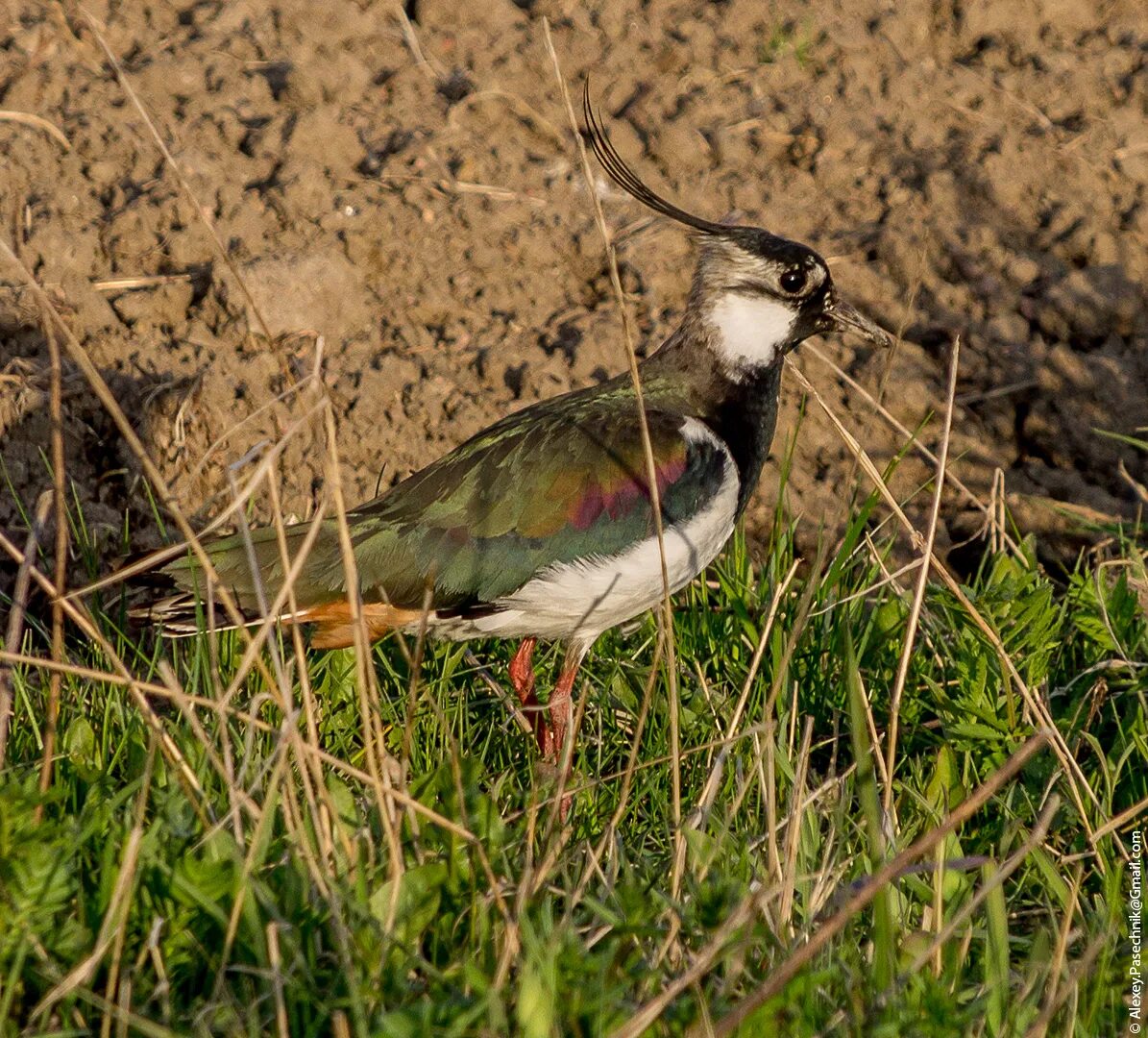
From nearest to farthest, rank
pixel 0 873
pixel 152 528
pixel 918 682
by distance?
1. pixel 0 873
2. pixel 918 682
3. pixel 152 528

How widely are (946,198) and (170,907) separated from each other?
436 cm

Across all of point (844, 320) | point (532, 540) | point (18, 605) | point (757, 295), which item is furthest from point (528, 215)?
point (18, 605)

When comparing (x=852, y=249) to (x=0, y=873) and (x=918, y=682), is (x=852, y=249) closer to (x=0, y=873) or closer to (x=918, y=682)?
(x=918, y=682)

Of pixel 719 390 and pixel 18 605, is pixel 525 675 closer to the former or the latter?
pixel 719 390

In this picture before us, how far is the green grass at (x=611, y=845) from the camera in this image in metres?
2.71

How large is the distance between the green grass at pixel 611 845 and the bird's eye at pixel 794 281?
71cm

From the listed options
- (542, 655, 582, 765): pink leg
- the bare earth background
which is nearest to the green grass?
(542, 655, 582, 765): pink leg

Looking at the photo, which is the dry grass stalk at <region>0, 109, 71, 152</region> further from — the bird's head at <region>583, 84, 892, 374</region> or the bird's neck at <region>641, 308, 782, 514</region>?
the bird's neck at <region>641, 308, 782, 514</region>

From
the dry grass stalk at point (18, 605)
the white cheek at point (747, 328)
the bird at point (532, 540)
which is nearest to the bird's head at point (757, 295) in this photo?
the white cheek at point (747, 328)

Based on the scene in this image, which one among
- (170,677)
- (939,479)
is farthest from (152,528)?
(939,479)

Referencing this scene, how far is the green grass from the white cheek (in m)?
0.51

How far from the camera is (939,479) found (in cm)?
350

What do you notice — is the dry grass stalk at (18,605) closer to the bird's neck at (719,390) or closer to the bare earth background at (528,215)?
the bare earth background at (528,215)

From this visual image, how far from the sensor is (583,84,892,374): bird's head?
4.73m
